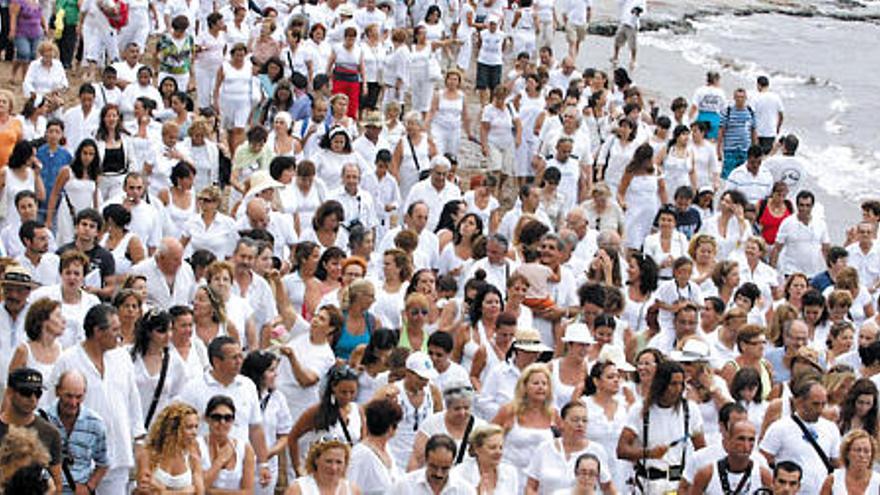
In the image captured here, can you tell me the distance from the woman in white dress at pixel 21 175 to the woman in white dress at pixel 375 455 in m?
5.23

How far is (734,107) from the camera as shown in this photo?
2006 cm

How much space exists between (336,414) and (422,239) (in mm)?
4119

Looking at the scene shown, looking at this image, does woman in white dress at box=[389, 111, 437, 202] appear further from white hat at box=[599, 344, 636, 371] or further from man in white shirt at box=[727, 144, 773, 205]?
white hat at box=[599, 344, 636, 371]

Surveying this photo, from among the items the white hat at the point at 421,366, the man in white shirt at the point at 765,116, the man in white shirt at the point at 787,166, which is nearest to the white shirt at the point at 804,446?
the white hat at the point at 421,366

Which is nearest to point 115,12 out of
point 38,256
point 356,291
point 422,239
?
point 422,239

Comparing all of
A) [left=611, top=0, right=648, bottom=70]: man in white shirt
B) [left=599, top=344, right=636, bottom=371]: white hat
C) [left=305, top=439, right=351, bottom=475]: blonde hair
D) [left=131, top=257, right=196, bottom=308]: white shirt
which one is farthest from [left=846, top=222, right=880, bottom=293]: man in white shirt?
[left=611, top=0, right=648, bottom=70]: man in white shirt

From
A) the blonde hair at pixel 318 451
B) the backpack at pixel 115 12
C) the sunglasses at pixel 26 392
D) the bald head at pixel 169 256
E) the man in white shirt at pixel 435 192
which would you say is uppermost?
the backpack at pixel 115 12

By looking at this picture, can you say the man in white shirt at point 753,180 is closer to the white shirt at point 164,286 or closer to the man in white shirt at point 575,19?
the white shirt at point 164,286

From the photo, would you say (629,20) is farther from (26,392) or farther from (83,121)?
(26,392)

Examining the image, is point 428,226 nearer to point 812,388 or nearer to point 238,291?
point 238,291

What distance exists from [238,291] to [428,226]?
363 cm

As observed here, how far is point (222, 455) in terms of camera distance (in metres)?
9.07

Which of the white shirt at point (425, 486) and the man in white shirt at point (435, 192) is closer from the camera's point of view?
the white shirt at point (425, 486)

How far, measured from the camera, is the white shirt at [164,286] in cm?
1145
